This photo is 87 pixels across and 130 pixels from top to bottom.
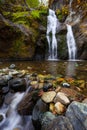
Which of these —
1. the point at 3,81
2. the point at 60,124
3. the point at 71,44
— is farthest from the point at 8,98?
the point at 71,44

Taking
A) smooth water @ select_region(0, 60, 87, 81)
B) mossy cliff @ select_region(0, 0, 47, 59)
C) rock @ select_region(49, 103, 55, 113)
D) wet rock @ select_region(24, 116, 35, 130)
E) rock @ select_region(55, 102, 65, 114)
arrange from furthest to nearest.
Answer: mossy cliff @ select_region(0, 0, 47, 59) < smooth water @ select_region(0, 60, 87, 81) < wet rock @ select_region(24, 116, 35, 130) < rock @ select_region(49, 103, 55, 113) < rock @ select_region(55, 102, 65, 114)

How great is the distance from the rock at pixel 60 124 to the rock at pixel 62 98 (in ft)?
2.02

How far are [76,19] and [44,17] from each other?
275 cm

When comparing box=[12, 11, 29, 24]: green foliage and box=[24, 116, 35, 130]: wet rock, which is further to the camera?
box=[12, 11, 29, 24]: green foliage

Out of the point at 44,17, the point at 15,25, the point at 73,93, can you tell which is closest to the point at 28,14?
the point at 44,17

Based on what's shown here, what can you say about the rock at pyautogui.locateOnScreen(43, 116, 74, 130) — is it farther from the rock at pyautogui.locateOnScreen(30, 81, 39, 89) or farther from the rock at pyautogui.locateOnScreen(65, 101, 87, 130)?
the rock at pyautogui.locateOnScreen(30, 81, 39, 89)

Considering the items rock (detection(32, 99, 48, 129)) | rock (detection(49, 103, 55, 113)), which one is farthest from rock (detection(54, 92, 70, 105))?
rock (detection(32, 99, 48, 129))

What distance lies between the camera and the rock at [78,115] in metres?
3.20

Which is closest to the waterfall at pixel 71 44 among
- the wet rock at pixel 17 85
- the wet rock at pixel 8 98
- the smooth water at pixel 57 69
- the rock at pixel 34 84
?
the smooth water at pixel 57 69

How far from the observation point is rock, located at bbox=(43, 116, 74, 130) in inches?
126

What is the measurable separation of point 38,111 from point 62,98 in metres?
0.62

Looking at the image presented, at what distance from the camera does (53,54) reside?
39.2 feet

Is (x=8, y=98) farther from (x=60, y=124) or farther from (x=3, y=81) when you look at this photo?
A: (x=60, y=124)

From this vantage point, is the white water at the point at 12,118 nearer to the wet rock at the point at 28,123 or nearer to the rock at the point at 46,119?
the wet rock at the point at 28,123
